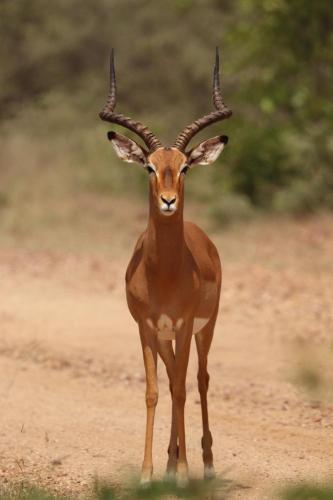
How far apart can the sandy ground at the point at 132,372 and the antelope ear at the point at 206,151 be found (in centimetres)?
183

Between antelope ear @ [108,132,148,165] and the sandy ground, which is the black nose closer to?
antelope ear @ [108,132,148,165]

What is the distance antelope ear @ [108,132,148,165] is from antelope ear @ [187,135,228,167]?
27 cm

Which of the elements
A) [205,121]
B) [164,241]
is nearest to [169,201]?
[164,241]

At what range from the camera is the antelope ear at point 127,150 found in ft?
21.9

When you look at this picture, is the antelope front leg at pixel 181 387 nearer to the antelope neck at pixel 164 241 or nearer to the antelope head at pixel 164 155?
the antelope neck at pixel 164 241

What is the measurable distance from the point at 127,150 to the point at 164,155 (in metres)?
0.32

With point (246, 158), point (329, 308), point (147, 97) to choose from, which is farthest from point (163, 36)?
point (329, 308)

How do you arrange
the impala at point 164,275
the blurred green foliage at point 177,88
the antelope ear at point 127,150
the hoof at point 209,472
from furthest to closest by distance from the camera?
the blurred green foliage at point 177,88
the hoof at point 209,472
the antelope ear at point 127,150
the impala at point 164,275

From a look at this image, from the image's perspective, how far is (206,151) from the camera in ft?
22.3

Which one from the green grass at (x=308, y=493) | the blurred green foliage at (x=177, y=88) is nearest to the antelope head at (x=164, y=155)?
the green grass at (x=308, y=493)

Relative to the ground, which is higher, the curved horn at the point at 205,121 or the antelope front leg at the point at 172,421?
the curved horn at the point at 205,121

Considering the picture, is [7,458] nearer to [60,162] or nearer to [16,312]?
[16,312]

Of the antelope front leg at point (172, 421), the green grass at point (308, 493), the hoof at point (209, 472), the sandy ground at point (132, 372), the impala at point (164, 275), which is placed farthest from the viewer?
the sandy ground at point (132, 372)

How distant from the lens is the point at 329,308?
45.8 ft
